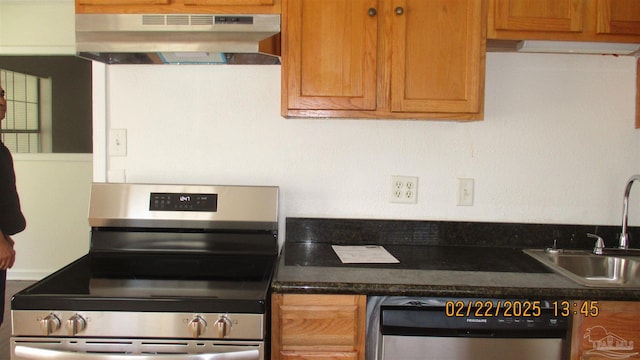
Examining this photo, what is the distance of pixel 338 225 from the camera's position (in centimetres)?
186

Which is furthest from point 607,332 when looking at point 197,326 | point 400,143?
point 197,326

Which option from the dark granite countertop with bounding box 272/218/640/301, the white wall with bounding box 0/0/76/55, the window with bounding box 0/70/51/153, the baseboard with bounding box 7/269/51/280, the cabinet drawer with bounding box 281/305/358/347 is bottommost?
the baseboard with bounding box 7/269/51/280

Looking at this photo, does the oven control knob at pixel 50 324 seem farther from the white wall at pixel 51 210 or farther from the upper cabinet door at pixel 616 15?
the white wall at pixel 51 210

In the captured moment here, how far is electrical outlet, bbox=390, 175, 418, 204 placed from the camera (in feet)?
6.19

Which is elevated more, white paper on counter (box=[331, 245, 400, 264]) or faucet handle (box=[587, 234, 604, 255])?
faucet handle (box=[587, 234, 604, 255])

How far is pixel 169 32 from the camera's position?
4.99 feet

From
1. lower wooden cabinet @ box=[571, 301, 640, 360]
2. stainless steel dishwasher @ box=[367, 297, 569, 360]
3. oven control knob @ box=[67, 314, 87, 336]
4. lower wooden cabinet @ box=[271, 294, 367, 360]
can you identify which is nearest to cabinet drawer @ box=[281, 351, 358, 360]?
lower wooden cabinet @ box=[271, 294, 367, 360]

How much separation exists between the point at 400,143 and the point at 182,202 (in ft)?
3.03

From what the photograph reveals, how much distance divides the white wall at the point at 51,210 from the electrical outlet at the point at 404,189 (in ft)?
8.92

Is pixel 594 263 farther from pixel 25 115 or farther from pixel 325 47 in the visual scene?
pixel 25 115

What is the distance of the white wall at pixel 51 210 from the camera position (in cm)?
357

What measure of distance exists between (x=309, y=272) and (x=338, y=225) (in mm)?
470

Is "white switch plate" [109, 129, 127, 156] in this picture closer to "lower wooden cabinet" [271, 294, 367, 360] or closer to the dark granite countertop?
the dark granite countertop

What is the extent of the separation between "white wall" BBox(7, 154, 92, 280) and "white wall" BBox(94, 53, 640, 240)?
1977 mm
